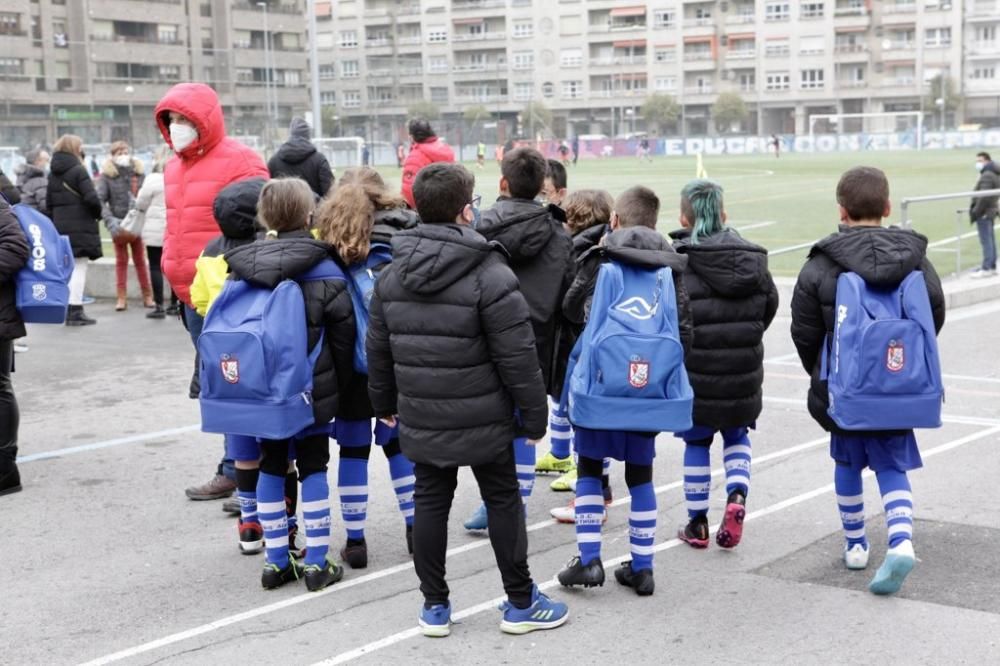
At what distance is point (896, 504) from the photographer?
5.45 metres

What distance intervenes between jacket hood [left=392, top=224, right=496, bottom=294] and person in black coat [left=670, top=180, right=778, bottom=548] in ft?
4.21

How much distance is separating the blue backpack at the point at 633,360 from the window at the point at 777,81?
102256 millimetres

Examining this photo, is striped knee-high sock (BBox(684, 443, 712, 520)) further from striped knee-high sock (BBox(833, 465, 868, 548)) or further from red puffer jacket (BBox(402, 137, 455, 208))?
red puffer jacket (BBox(402, 137, 455, 208))

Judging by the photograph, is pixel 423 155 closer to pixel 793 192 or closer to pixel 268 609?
pixel 268 609

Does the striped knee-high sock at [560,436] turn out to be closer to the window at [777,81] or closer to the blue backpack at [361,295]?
the blue backpack at [361,295]

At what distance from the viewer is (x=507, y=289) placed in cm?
480

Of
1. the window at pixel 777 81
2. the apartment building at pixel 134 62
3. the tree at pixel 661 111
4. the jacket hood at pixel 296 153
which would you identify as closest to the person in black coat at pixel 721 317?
the jacket hood at pixel 296 153

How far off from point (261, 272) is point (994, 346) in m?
8.49

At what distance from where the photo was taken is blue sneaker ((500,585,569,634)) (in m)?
5.02

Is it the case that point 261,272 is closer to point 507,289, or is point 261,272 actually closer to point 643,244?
point 507,289

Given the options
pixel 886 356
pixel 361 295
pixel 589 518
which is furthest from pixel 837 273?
pixel 361 295

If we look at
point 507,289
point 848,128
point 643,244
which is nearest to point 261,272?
point 507,289

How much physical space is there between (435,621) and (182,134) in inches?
126

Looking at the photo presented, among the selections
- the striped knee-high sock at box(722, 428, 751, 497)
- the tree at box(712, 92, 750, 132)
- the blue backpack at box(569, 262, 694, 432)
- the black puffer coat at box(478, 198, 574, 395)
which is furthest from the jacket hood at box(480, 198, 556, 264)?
the tree at box(712, 92, 750, 132)
